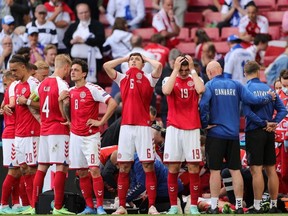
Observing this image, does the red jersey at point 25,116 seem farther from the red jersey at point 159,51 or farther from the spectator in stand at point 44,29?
the spectator in stand at point 44,29

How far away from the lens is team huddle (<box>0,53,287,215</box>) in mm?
18344

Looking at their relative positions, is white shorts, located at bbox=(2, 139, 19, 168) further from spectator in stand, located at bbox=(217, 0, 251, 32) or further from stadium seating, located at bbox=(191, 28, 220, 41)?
stadium seating, located at bbox=(191, 28, 220, 41)

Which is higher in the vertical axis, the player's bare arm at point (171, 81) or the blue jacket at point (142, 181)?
the player's bare arm at point (171, 81)

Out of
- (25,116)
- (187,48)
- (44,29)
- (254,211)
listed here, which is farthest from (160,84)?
(254,211)

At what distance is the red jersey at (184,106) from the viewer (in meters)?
18.3

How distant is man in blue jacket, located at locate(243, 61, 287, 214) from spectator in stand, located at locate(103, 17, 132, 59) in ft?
22.4

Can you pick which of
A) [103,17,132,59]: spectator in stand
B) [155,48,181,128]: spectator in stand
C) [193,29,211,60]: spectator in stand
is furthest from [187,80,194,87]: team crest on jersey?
[103,17,132,59]: spectator in stand

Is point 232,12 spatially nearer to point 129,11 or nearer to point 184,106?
point 129,11

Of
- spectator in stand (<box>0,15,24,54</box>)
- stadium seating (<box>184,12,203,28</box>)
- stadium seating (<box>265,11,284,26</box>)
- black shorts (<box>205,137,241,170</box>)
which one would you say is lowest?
black shorts (<box>205,137,241,170</box>)

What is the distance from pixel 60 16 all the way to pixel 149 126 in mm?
8147

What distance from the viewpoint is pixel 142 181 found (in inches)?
749

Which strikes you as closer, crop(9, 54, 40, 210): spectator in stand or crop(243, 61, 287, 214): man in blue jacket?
crop(243, 61, 287, 214): man in blue jacket

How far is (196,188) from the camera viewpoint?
60.1 feet

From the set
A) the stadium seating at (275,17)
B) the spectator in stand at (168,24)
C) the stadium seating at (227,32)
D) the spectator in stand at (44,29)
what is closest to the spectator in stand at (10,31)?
the spectator in stand at (44,29)
